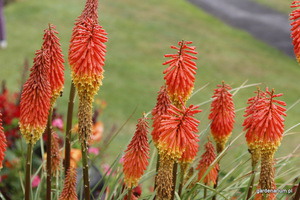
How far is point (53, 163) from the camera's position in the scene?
9.60 ft

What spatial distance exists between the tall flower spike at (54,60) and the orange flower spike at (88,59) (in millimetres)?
110

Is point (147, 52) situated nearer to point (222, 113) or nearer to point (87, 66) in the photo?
point (222, 113)

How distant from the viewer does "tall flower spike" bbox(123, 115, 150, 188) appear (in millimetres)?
2264

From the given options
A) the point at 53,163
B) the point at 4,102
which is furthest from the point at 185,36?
the point at 53,163

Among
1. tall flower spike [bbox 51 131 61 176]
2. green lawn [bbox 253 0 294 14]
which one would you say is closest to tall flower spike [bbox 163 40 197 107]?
tall flower spike [bbox 51 131 61 176]

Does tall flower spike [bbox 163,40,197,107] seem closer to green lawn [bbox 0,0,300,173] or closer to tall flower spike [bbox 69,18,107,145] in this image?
tall flower spike [bbox 69,18,107,145]

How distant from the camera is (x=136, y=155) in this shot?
2311 millimetres

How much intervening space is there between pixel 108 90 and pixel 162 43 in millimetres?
3512

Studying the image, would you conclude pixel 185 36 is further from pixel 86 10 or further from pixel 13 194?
pixel 86 10

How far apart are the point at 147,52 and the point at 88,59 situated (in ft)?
31.6

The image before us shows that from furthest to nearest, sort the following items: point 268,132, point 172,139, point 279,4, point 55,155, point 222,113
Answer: point 279,4, point 55,155, point 222,113, point 268,132, point 172,139

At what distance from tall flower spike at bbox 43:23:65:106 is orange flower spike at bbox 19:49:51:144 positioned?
0.15 m

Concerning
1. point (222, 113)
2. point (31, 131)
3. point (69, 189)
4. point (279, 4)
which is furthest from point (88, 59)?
point (279, 4)

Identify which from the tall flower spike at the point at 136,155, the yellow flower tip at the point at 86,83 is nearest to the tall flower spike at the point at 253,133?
the tall flower spike at the point at 136,155
